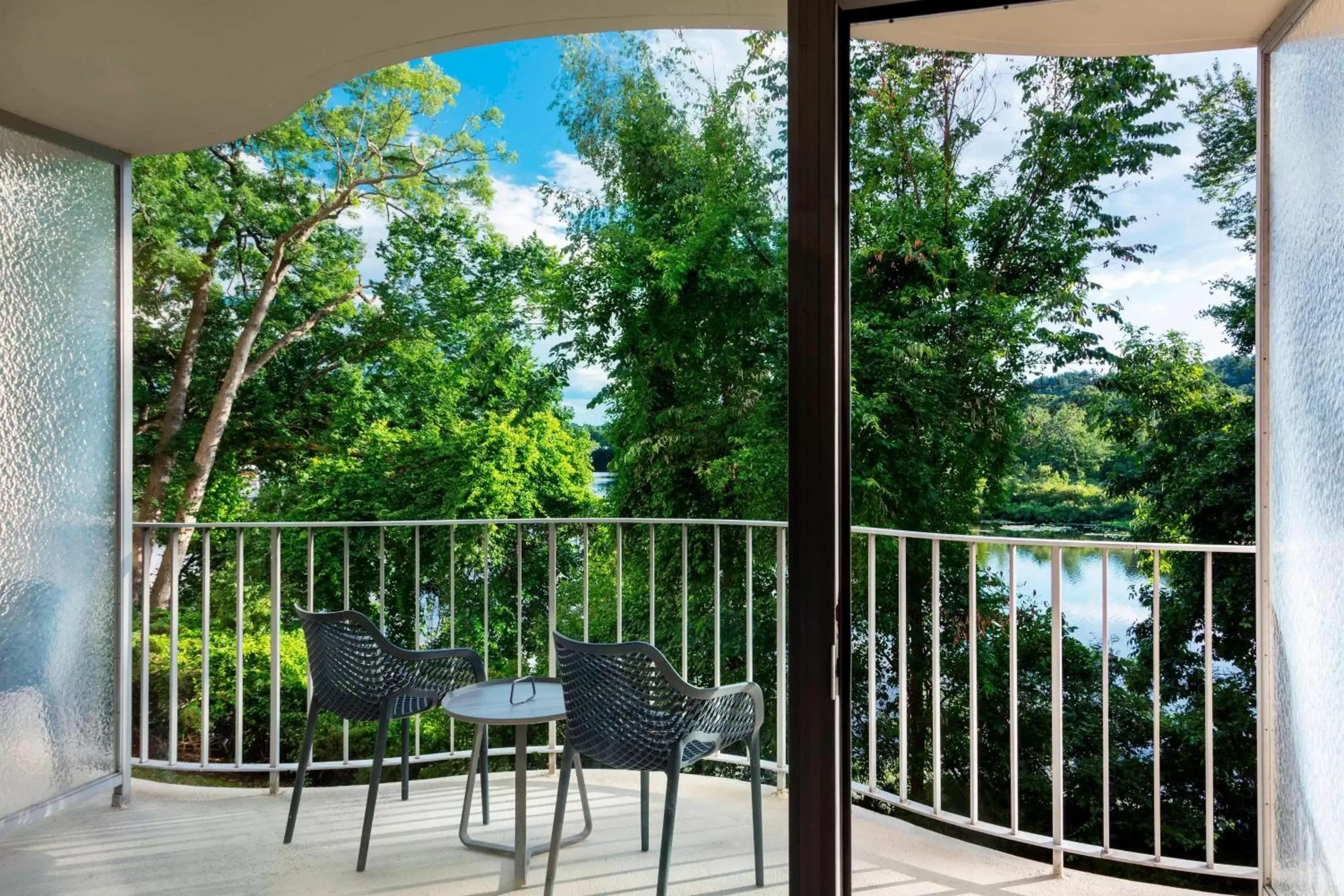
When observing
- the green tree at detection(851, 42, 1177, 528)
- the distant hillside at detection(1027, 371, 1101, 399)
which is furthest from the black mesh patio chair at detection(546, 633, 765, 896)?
the distant hillside at detection(1027, 371, 1101, 399)

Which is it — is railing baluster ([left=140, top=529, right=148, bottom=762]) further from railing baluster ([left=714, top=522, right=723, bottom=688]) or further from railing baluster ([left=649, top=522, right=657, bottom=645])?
railing baluster ([left=714, top=522, right=723, bottom=688])

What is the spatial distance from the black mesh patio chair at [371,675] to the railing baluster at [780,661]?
52.9 inches

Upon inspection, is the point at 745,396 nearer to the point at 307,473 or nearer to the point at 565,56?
the point at 565,56

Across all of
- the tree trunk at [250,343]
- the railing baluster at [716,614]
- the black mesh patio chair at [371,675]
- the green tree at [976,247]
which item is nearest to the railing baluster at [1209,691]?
the green tree at [976,247]

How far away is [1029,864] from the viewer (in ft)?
8.75

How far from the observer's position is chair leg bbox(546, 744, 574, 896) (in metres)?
2.35

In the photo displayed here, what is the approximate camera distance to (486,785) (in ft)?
9.05

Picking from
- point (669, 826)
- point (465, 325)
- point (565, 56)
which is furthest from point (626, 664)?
point (465, 325)

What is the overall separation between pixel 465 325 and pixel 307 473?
4.46 feet

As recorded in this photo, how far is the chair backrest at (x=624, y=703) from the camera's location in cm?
214

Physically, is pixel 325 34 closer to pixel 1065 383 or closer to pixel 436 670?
pixel 436 670

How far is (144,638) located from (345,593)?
0.72 m

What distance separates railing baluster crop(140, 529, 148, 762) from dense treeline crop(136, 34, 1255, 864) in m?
0.37

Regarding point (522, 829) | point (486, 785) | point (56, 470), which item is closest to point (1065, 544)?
point (522, 829)
